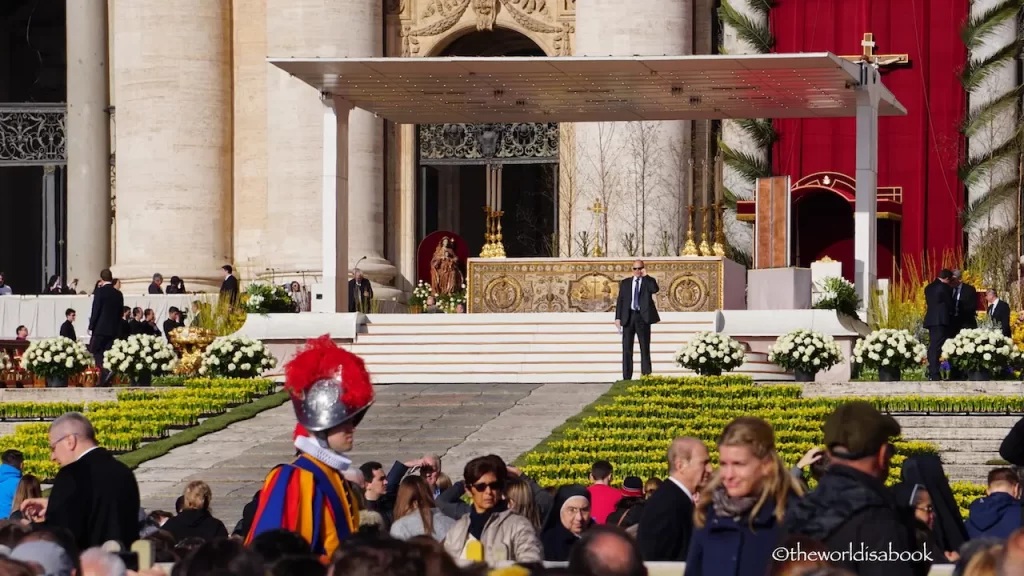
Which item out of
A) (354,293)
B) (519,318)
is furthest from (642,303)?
(354,293)

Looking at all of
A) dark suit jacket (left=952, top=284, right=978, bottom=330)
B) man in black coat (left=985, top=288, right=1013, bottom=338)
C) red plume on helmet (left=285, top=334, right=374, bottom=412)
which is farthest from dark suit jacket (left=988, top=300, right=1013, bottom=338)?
red plume on helmet (left=285, top=334, right=374, bottom=412)

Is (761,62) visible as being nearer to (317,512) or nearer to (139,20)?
(139,20)

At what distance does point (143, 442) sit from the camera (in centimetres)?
2148

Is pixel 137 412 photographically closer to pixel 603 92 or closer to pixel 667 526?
pixel 603 92

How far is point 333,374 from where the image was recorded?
792 centimetres

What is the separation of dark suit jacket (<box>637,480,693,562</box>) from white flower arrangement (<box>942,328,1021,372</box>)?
593 inches

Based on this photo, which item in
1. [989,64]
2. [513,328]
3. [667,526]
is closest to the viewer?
[667,526]

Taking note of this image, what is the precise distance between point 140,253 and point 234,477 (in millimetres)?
18304

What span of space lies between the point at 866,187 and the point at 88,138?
54.5ft

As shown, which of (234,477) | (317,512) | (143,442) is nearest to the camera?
(317,512)

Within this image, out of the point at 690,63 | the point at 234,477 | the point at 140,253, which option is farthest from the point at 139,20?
the point at 234,477

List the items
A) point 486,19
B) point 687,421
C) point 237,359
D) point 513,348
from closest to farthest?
point 687,421 < point 237,359 < point 513,348 < point 486,19

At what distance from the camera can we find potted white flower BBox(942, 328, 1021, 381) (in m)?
22.7

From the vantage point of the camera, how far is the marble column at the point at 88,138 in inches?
1517
